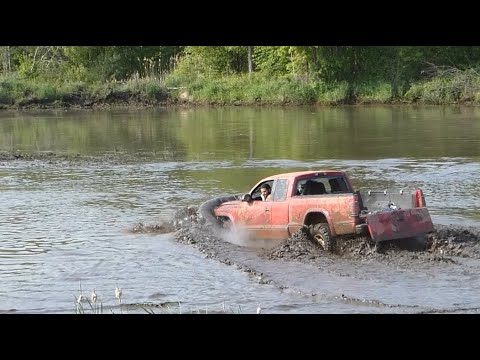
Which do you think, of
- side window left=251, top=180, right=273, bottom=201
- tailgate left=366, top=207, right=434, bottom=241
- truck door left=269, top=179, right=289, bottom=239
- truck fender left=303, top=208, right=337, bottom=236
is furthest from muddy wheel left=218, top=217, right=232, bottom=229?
tailgate left=366, top=207, right=434, bottom=241

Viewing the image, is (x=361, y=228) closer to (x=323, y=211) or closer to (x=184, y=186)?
(x=323, y=211)

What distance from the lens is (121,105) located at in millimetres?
58438

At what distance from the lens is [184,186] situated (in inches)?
949

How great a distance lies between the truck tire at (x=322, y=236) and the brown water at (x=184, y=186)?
2.85ft

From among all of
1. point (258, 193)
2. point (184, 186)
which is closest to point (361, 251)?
point (258, 193)

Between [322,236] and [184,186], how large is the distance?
33.9ft

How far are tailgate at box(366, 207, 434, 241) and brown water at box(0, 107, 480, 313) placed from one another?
949 millimetres

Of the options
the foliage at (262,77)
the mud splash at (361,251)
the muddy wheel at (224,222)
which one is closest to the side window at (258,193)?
the muddy wheel at (224,222)

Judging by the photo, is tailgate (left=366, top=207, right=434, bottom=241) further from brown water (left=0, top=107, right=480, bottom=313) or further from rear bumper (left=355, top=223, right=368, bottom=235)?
brown water (left=0, top=107, right=480, bottom=313)

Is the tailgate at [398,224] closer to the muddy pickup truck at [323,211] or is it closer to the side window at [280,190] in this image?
the muddy pickup truck at [323,211]

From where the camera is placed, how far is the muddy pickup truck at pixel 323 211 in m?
13.8
